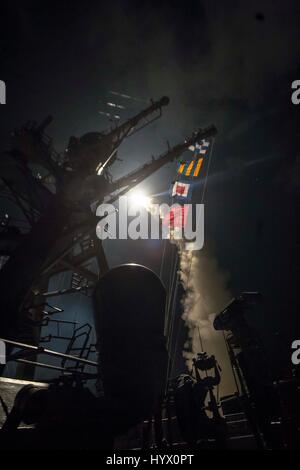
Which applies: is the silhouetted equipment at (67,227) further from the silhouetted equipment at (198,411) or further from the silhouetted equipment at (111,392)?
the silhouetted equipment at (198,411)

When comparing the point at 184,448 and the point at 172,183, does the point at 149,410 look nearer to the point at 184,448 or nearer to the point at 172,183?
the point at 184,448

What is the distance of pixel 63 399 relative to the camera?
4.65 meters

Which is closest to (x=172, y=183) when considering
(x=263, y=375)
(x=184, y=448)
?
(x=263, y=375)

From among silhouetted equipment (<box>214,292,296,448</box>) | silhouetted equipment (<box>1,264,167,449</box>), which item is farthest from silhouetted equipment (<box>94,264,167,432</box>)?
silhouetted equipment (<box>214,292,296,448</box>)

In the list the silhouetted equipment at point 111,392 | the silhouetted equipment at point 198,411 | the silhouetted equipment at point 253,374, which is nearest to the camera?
the silhouetted equipment at point 111,392

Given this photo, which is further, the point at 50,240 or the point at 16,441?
the point at 50,240

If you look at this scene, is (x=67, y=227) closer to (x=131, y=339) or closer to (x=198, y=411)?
(x=131, y=339)

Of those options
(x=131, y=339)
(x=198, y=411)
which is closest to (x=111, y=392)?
(x=131, y=339)

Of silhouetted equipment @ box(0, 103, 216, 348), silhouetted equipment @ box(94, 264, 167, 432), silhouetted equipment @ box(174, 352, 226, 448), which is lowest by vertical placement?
silhouetted equipment @ box(174, 352, 226, 448)

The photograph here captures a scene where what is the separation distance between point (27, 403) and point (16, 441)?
50 centimetres

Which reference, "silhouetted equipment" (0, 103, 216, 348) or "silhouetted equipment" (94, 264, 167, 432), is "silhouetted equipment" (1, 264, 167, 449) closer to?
"silhouetted equipment" (94, 264, 167, 432)

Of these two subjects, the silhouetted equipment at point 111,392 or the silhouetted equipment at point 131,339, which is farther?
the silhouetted equipment at point 131,339

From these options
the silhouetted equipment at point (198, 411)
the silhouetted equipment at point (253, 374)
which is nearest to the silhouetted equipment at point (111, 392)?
the silhouetted equipment at point (198, 411)
